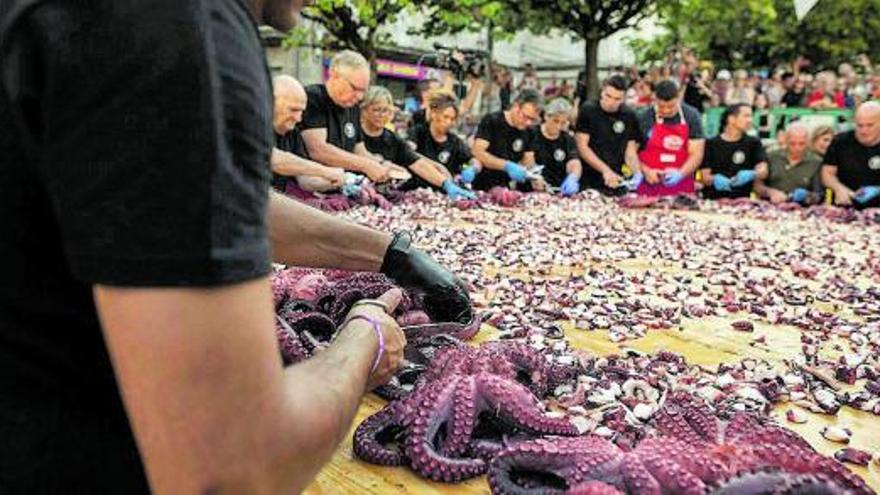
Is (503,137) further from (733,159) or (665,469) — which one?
(665,469)

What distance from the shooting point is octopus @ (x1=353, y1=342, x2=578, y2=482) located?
1.80 m

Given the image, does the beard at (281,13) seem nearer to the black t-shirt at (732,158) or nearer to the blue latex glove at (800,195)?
the blue latex glove at (800,195)

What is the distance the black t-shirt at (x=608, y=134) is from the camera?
10828mm

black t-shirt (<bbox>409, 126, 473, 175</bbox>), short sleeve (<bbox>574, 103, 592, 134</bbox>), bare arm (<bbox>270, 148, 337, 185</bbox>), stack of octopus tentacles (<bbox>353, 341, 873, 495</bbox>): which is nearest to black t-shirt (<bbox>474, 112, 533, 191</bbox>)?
black t-shirt (<bbox>409, 126, 473, 175</bbox>)

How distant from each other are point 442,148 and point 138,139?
939 centimetres

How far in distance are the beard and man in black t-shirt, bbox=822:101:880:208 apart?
30.9 feet

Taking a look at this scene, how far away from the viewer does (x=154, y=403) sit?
877 millimetres

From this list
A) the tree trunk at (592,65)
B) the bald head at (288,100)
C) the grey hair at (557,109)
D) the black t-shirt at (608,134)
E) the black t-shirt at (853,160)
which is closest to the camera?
the bald head at (288,100)

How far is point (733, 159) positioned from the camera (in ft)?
34.8

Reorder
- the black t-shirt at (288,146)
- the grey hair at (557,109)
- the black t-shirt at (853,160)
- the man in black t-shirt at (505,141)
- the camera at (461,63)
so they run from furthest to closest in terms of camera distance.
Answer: the camera at (461,63) → the grey hair at (557,109) → the man in black t-shirt at (505,141) → the black t-shirt at (853,160) → the black t-shirt at (288,146)

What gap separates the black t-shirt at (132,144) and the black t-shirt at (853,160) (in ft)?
33.2

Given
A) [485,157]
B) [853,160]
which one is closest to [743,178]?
[853,160]

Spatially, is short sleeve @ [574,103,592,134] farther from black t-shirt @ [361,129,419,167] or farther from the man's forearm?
the man's forearm

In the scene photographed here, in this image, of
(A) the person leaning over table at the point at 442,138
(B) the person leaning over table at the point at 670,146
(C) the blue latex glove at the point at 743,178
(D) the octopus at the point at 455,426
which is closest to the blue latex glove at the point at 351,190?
(A) the person leaning over table at the point at 442,138
